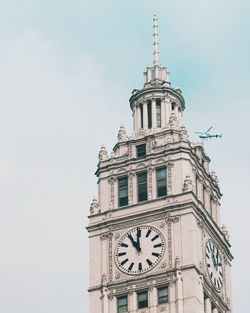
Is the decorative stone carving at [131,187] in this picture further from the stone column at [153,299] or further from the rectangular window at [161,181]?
the stone column at [153,299]

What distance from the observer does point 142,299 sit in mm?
131875

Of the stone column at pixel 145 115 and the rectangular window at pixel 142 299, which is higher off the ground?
the stone column at pixel 145 115

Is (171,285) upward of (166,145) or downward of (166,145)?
downward

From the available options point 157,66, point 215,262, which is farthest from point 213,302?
point 157,66

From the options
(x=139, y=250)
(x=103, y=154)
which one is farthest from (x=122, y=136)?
(x=139, y=250)

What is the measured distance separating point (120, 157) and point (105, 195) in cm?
424

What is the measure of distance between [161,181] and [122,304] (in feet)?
40.9

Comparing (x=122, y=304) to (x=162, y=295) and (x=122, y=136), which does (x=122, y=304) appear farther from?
(x=122, y=136)

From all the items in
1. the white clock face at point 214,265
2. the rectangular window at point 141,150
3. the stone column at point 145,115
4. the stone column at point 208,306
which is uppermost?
the stone column at point 145,115

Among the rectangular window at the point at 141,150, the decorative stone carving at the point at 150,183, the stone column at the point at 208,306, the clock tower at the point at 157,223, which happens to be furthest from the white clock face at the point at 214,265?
the rectangular window at the point at 141,150

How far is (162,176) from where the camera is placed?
138m

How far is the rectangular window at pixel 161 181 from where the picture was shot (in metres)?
137

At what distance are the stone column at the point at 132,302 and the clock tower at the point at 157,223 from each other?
0.28 feet

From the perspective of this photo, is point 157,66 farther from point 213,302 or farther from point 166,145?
point 213,302
